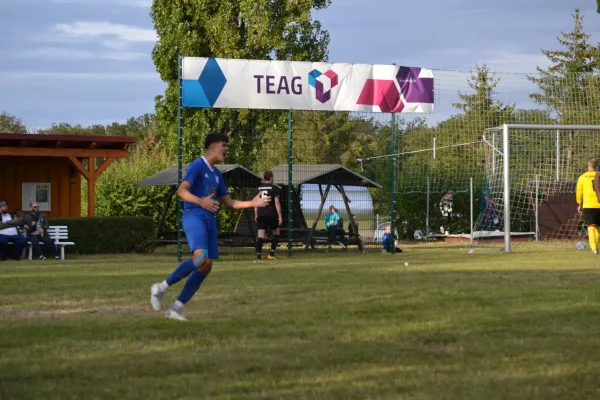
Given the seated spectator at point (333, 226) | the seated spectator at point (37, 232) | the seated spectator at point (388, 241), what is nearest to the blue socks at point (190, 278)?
the seated spectator at point (333, 226)

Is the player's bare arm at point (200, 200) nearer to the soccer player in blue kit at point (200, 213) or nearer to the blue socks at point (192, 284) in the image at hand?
the soccer player in blue kit at point (200, 213)

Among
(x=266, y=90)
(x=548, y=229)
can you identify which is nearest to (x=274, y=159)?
(x=266, y=90)

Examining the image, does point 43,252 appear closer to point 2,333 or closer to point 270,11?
point 2,333

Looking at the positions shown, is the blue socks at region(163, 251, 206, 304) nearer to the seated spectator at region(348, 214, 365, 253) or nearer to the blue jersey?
the blue jersey

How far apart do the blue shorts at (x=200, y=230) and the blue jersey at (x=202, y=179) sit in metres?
0.07

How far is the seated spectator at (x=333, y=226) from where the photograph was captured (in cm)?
2506

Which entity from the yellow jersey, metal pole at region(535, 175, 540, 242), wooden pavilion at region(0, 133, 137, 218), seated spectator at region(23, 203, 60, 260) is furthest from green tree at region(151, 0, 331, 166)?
the yellow jersey

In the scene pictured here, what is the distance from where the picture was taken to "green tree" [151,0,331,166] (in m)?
44.6

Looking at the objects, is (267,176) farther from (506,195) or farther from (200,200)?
(200,200)

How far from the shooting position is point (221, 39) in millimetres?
44938

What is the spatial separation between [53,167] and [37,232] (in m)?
7.97

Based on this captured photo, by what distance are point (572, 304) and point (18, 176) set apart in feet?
79.4

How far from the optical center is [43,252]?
1014 inches

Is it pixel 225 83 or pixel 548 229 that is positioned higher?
pixel 225 83
